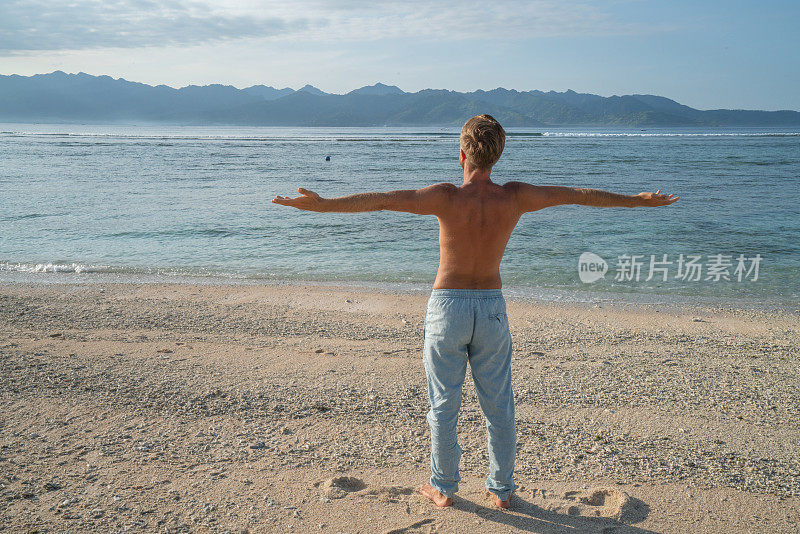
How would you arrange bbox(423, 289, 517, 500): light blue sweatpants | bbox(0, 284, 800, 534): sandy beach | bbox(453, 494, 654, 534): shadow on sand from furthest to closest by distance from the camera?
bbox(0, 284, 800, 534): sandy beach < bbox(453, 494, 654, 534): shadow on sand < bbox(423, 289, 517, 500): light blue sweatpants

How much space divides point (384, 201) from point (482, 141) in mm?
664

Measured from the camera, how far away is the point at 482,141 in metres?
3.14

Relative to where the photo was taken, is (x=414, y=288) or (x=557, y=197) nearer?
(x=557, y=197)

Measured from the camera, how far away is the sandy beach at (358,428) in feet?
11.6

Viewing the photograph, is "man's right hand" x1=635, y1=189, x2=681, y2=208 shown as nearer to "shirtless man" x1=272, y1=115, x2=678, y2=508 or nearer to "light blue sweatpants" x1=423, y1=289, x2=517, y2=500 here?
"shirtless man" x1=272, y1=115, x2=678, y2=508

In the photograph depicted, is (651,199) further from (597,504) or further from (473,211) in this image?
(597,504)

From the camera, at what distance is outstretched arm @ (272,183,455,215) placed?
3.10m

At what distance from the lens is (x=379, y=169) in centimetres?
3878

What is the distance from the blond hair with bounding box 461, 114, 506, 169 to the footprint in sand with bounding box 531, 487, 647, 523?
2.29 m
